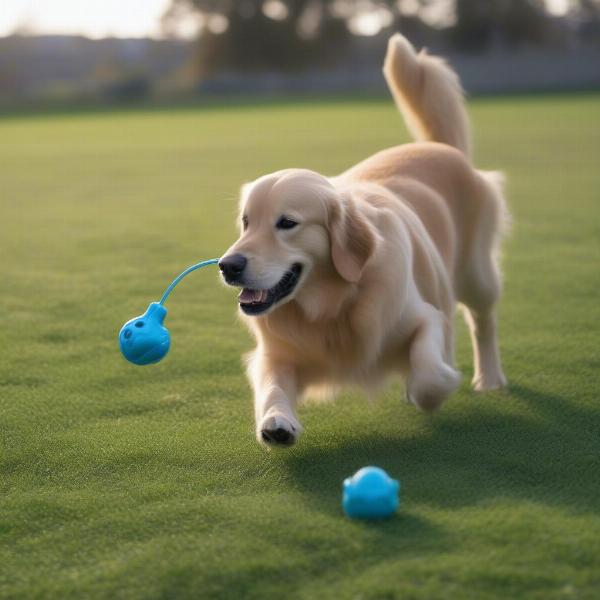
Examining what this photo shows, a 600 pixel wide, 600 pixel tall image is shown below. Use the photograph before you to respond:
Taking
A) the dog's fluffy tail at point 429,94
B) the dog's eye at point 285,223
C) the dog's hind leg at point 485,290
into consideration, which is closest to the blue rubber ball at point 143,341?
the dog's eye at point 285,223

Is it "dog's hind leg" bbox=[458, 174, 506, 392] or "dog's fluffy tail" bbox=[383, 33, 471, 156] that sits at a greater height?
"dog's fluffy tail" bbox=[383, 33, 471, 156]

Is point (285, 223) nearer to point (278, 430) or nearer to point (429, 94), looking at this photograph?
point (278, 430)

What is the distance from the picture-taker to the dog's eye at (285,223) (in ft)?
11.0

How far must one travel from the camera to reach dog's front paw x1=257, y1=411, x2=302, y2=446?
318 centimetres

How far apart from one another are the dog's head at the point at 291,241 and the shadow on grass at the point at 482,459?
1.97ft

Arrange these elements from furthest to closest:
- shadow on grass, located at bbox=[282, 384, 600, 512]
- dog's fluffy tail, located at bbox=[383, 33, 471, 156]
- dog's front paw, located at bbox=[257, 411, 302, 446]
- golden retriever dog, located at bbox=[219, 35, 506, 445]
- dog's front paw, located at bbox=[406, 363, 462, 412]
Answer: dog's fluffy tail, located at bbox=[383, 33, 471, 156]
dog's front paw, located at bbox=[406, 363, 462, 412]
golden retriever dog, located at bbox=[219, 35, 506, 445]
dog's front paw, located at bbox=[257, 411, 302, 446]
shadow on grass, located at bbox=[282, 384, 600, 512]

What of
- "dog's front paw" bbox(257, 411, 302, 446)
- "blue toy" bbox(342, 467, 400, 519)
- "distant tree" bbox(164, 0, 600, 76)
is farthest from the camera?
"distant tree" bbox(164, 0, 600, 76)


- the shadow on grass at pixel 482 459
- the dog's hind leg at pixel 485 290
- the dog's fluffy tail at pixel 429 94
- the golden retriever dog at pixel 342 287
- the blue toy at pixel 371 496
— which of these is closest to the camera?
the blue toy at pixel 371 496

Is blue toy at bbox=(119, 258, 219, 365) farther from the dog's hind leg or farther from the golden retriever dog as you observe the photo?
the dog's hind leg

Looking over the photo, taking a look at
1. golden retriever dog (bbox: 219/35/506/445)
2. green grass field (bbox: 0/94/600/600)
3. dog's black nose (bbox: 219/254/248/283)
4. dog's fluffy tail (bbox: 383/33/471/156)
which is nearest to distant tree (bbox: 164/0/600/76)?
green grass field (bbox: 0/94/600/600)

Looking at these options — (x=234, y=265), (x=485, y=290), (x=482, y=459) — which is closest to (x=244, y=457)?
(x=234, y=265)

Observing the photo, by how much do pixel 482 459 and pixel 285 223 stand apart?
1.06 m

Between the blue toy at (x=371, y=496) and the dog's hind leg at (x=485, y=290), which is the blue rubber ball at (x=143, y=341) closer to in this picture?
the blue toy at (x=371, y=496)

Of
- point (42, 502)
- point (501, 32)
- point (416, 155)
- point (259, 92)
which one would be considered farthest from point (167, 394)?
Result: point (501, 32)
